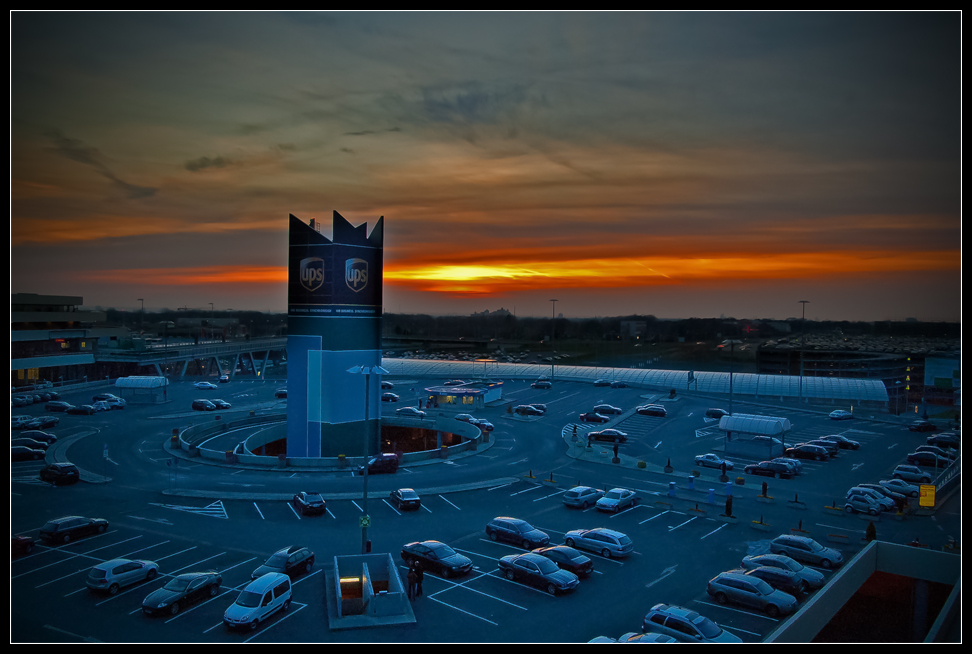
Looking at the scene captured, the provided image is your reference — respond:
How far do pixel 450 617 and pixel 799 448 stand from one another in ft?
98.6

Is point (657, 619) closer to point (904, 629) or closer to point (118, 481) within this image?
point (904, 629)

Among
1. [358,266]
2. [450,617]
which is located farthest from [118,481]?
[450,617]

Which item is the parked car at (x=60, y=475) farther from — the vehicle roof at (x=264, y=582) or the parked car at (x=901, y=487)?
the parked car at (x=901, y=487)

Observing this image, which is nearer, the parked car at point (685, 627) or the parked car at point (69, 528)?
the parked car at point (685, 627)

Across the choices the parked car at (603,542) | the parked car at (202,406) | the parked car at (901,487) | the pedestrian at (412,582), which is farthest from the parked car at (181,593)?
the parked car at (202,406)

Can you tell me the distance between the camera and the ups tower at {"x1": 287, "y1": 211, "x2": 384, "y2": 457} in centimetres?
3381

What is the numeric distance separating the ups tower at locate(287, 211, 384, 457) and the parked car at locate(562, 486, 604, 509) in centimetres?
1283

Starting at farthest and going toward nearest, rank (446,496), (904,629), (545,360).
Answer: (545,360) → (446,496) → (904,629)

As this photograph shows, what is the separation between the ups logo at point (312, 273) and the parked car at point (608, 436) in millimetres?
21603

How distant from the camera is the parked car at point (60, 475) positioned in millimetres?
30328

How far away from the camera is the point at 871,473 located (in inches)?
1355

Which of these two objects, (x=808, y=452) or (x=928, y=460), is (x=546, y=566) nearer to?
(x=808, y=452)

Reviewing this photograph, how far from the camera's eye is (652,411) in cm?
5281

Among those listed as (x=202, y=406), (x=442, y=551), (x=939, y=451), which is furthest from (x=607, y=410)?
(x=442, y=551)
